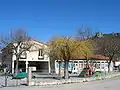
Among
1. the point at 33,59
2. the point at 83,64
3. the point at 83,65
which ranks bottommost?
the point at 83,65

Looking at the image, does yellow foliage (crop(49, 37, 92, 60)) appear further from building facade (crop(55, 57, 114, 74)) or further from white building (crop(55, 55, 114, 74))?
white building (crop(55, 55, 114, 74))

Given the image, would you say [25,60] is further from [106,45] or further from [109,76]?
[109,76]

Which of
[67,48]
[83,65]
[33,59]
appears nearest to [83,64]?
[83,65]

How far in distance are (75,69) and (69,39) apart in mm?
26414

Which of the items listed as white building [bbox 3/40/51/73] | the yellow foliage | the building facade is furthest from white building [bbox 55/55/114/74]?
the yellow foliage

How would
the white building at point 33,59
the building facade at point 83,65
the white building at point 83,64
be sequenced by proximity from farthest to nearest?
the white building at point 83,64 → the building facade at point 83,65 → the white building at point 33,59

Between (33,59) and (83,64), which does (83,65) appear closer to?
(83,64)

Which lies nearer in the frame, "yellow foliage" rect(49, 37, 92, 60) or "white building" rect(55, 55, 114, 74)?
"yellow foliage" rect(49, 37, 92, 60)

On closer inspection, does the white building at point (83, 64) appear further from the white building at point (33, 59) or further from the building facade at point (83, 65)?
the white building at point (33, 59)

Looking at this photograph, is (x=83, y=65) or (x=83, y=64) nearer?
(x=83, y=64)

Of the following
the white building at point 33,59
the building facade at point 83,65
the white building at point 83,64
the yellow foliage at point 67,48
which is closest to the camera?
the yellow foliage at point 67,48

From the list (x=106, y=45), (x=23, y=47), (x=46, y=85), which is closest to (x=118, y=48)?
(x=106, y=45)

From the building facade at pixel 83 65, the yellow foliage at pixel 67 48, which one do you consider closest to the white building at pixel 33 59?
the building facade at pixel 83 65

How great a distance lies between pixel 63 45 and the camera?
127 feet
